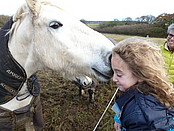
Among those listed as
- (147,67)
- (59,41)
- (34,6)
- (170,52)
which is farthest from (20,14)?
(170,52)

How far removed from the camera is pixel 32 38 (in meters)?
1.22

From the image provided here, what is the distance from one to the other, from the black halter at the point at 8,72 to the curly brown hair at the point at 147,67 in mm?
1057

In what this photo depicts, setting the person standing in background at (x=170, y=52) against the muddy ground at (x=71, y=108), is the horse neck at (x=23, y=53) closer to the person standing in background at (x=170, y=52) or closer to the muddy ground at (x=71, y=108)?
the muddy ground at (x=71, y=108)

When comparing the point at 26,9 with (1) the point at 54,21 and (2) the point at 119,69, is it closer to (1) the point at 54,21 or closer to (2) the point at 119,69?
(1) the point at 54,21

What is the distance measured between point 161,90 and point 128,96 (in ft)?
0.87

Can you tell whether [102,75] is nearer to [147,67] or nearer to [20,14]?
[147,67]

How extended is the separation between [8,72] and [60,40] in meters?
0.69

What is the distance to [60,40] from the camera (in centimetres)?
116

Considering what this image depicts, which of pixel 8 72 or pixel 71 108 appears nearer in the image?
pixel 8 72

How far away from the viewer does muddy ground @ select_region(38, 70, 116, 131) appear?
290cm

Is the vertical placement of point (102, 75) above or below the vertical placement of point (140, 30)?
below

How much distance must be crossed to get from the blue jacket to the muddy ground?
2.13 meters

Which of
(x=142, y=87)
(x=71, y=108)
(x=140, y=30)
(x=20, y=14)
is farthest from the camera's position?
(x=140, y=30)

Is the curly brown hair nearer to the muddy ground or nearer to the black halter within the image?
the black halter
